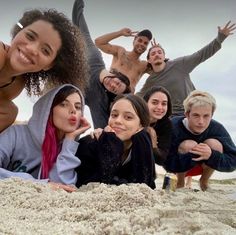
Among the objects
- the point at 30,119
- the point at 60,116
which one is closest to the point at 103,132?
the point at 60,116

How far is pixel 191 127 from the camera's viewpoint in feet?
9.49

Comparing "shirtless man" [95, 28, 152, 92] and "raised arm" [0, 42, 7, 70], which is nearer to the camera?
"raised arm" [0, 42, 7, 70]

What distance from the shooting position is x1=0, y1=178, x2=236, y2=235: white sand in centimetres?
115

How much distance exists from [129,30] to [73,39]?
155cm

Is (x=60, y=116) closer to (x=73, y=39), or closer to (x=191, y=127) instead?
(x=73, y=39)

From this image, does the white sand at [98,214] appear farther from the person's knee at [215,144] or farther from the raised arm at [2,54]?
the person's knee at [215,144]

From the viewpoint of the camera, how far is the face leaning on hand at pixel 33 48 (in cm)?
215

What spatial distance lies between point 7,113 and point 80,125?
0.51 metres

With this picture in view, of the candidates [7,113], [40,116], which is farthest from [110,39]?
[40,116]

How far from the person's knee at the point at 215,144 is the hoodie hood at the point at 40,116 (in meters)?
1.24

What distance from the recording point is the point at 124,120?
2.18 m

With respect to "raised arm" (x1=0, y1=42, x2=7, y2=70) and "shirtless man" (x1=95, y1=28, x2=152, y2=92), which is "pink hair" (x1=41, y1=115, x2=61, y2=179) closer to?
"raised arm" (x1=0, y1=42, x2=7, y2=70)

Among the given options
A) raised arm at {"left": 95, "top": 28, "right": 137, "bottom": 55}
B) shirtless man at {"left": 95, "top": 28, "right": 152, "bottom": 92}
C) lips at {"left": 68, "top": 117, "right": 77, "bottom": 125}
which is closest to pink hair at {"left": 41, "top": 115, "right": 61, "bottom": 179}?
lips at {"left": 68, "top": 117, "right": 77, "bottom": 125}

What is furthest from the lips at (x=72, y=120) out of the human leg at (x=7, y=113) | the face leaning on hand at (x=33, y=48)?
the human leg at (x=7, y=113)
